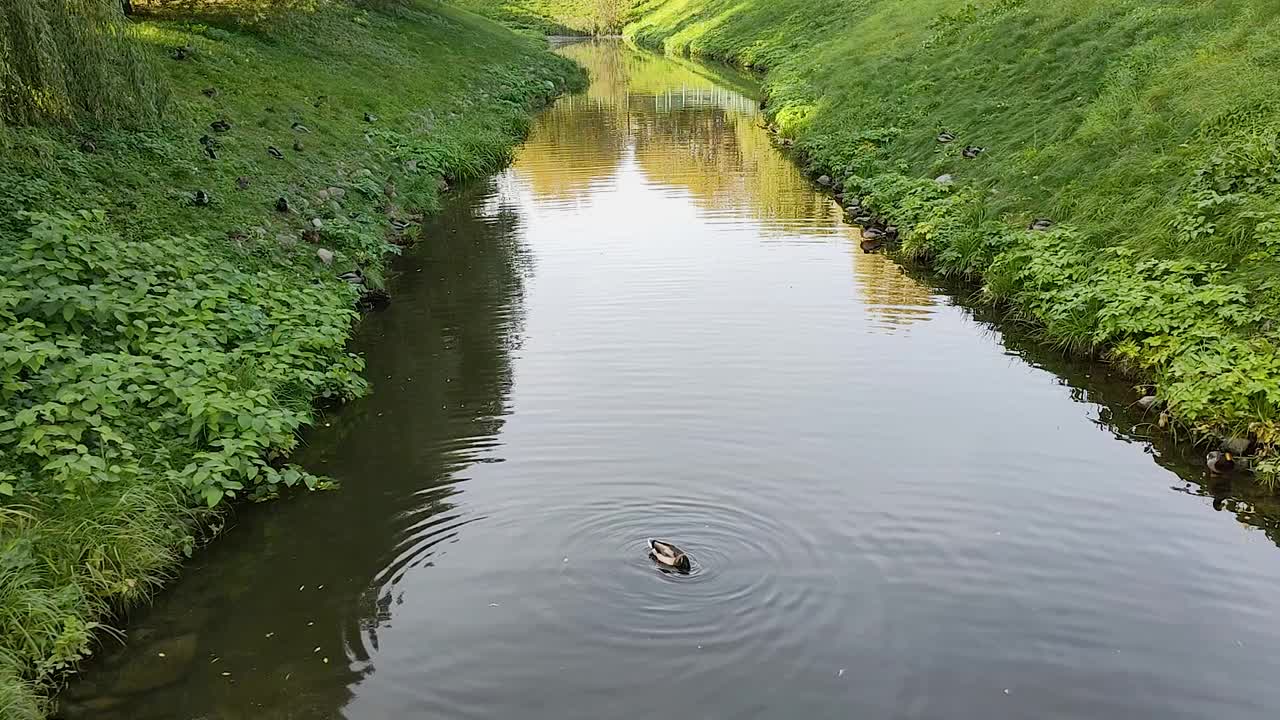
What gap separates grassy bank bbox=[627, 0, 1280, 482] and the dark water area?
32.5 inches

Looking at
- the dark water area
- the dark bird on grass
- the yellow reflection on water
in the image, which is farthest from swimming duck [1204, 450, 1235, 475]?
the dark bird on grass

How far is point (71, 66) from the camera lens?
40.6ft

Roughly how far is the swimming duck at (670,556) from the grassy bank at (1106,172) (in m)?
5.53

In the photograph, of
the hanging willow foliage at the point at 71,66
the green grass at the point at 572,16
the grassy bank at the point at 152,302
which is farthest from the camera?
the green grass at the point at 572,16

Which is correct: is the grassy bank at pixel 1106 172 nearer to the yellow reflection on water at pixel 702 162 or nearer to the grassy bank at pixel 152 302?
the yellow reflection on water at pixel 702 162

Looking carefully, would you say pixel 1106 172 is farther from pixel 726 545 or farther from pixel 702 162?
pixel 702 162

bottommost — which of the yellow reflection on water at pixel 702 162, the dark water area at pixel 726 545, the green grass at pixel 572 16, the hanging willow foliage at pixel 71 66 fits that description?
Result: the dark water area at pixel 726 545

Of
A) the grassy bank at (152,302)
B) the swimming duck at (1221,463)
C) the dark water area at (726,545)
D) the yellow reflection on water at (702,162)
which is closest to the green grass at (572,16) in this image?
the yellow reflection on water at (702,162)

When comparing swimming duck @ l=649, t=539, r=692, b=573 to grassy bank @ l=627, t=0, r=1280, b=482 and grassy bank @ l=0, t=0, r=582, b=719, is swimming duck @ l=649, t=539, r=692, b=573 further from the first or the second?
grassy bank @ l=627, t=0, r=1280, b=482

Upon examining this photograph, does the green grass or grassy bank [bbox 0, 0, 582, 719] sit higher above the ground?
the green grass

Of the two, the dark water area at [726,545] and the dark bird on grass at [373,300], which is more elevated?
the dark bird on grass at [373,300]

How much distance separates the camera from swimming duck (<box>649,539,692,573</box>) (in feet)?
24.0

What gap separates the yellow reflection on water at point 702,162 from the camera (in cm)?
1666

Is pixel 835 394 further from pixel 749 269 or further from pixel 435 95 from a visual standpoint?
pixel 435 95
